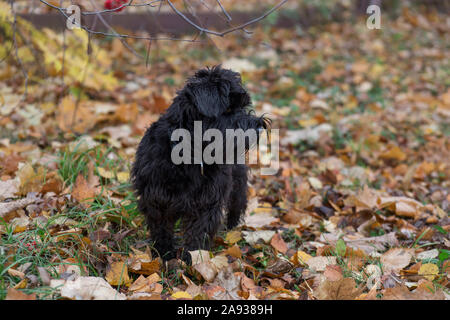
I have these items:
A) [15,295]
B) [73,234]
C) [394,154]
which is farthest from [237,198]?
[394,154]

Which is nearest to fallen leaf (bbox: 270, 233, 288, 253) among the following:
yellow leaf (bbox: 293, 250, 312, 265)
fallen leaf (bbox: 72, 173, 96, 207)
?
yellow leaf (bbox: 293, 250, 312, 265)

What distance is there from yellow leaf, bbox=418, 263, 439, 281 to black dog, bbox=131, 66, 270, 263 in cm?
155

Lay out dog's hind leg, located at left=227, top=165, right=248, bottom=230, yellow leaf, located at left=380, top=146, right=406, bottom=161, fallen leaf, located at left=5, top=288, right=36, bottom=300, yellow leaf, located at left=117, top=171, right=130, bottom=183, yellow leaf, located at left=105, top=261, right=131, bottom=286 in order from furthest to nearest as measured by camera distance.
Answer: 1. yellow leaf, located at left=380, top=146, right=406, bottom=161
2. yellow leaf, located at left=117, top=171, right=130, bottom=183
3. dog's hind leg, located at left=227, top=165, right=248, bottom=230
4. yellow leaf, located at left=105, top=261, right=131, bottom=286
5. fallen leaf, located at left=5, top=288, right=36, bottom=300

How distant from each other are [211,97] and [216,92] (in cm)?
6

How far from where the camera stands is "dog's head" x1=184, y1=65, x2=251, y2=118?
315 cm

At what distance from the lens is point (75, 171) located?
420 cm

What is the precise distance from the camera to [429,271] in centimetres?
320

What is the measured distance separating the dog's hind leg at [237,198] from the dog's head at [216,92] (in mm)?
730

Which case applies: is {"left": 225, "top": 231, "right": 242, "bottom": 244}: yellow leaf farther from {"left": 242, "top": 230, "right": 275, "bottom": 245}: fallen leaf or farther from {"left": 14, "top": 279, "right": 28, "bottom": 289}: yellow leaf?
{"left": 14, "top": 279, "right": 28, "bottom": 289}: yellow leaf

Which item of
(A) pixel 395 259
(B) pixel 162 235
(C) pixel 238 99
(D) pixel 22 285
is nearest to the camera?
(D) pixel 22 285

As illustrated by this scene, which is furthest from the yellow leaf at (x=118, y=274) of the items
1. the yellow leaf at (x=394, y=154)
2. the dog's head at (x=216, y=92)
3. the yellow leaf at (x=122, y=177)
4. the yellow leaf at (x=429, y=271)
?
the yellow leaf at (x=394, y=154)

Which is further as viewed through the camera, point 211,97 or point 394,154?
point 394,154

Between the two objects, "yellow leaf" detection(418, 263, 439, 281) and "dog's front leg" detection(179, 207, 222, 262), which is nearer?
"yellow leaf" detection(418, 263, 439, 281)

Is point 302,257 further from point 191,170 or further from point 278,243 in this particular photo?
point 191,170
